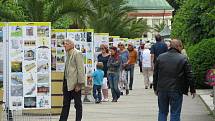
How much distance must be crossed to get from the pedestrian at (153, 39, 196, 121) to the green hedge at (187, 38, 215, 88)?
12.2 meters

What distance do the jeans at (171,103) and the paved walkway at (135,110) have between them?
3.22 meters

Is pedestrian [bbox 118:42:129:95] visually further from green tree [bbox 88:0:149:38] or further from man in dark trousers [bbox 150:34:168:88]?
Answer: green tree [bbox 88:0:149:38]

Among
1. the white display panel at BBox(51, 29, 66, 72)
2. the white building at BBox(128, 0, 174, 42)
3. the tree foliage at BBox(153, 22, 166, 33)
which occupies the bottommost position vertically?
the white display panel at BBox(51, 29, 66, 72)

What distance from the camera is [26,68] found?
45.6 ft

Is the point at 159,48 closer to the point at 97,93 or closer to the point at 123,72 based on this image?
the point at 123,72

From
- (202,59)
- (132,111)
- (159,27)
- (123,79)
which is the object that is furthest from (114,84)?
(159,27)

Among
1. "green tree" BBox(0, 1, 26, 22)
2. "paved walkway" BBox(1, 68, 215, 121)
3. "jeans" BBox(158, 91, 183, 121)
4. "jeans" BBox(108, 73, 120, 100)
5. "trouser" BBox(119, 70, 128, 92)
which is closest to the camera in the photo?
"jeans" BBox(158, 91, 183, 121)

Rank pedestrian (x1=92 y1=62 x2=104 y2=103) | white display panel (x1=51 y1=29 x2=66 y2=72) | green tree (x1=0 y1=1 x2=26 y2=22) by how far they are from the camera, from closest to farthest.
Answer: white display panel (x1=51 y1=29 x2=66 y2=72) < pedestrian (x1=92 y1=62 x2=104 y2=103) < green tree (x1=0 y1=1 x2=26 y2=22)

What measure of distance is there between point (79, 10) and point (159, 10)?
93.9 metres

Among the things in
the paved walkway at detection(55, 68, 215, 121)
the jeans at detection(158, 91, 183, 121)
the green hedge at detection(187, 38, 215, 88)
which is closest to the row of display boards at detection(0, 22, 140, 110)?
the jeans at detection(158, 91, 183, 121)

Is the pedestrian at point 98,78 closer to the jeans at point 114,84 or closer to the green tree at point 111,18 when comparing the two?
the jeans at point 114,84

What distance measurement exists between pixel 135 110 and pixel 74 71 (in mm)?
4874

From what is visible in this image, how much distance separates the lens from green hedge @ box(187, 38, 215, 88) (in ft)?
84.5

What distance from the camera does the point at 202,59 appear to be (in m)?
26.0
